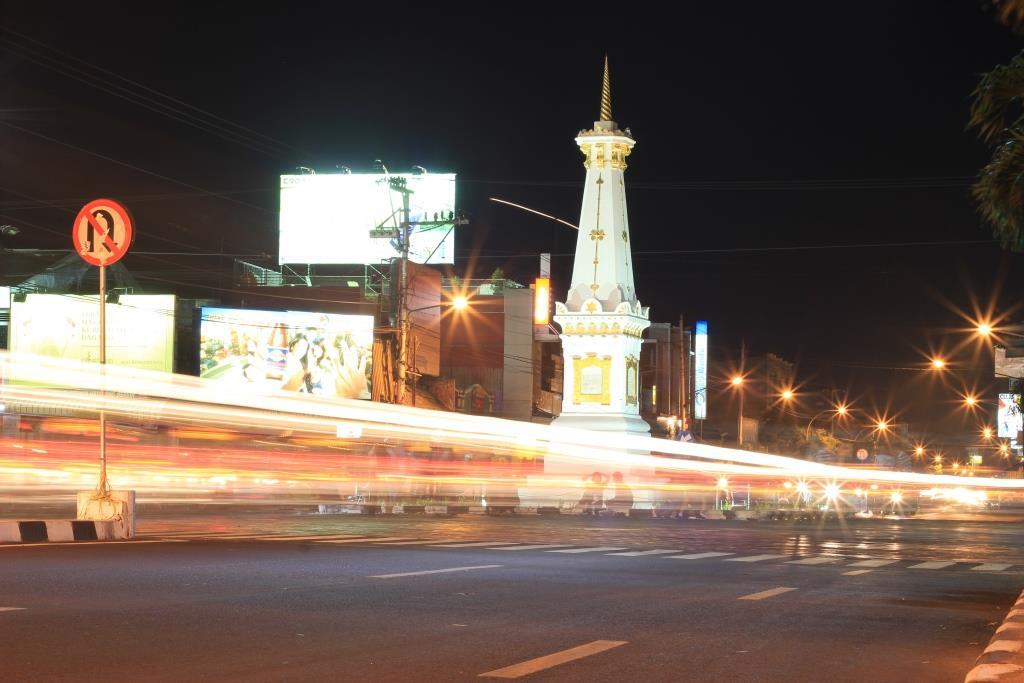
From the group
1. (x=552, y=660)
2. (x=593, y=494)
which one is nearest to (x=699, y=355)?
(x=593, y=494)

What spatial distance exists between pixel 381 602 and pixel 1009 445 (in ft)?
328

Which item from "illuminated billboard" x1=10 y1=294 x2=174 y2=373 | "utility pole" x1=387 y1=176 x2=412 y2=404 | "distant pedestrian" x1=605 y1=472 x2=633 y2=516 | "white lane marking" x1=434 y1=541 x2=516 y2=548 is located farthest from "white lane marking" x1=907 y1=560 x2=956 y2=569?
"illuminated billboard" x1=10 y1=294 x2=174 y2=373

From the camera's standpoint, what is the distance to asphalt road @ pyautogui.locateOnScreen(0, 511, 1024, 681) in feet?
27.0

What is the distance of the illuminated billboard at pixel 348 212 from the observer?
62344 millimetres

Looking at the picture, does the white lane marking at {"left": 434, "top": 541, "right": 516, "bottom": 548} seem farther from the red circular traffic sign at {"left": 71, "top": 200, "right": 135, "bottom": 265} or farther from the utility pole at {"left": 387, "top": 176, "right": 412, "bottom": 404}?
the utility pole at {"left": 387, "top": 176, "right": 412, "bottom": 404}

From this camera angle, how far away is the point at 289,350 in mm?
54188

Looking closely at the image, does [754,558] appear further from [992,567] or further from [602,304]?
[602,304]

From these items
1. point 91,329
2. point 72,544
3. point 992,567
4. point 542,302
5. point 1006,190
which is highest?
point 542,302

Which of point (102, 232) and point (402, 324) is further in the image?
point (402, 324)

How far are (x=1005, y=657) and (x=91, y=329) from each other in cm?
4901

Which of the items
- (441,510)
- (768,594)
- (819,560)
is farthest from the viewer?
(441,510)

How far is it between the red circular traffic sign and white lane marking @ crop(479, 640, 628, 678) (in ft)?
38.6

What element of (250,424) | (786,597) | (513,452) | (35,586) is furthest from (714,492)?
(35,586)

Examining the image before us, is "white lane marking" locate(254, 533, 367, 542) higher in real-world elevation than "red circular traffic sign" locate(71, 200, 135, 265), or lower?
lower
